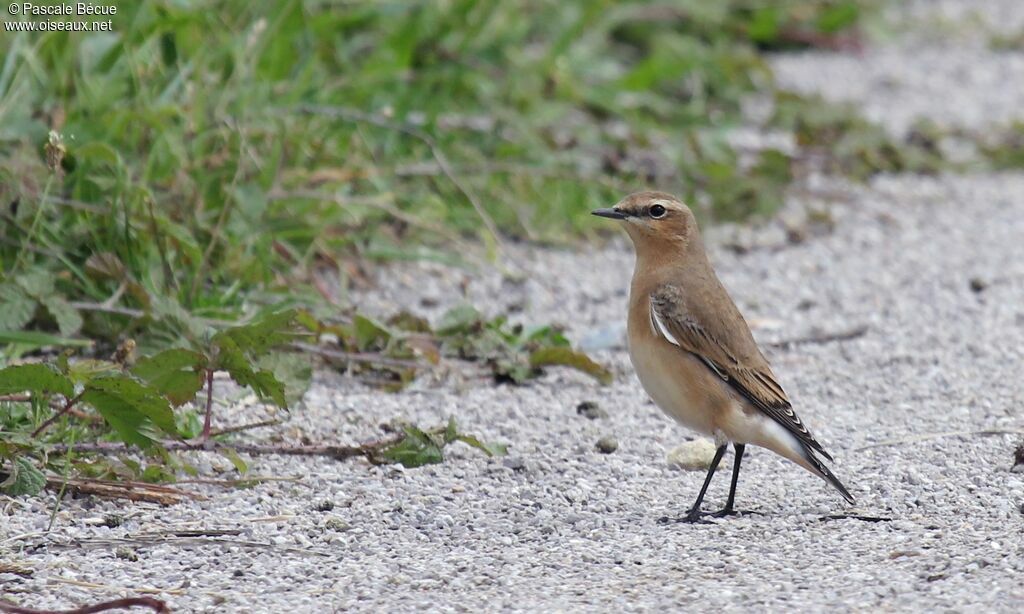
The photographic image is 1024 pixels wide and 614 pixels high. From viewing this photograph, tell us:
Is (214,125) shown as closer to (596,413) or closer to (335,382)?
(335,382)

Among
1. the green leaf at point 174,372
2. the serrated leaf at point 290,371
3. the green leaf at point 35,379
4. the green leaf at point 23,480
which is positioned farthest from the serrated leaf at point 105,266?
the green leaf at point 23,480

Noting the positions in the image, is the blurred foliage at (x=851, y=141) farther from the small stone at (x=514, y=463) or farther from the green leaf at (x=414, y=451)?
the green leaf at (x=414, y=451)

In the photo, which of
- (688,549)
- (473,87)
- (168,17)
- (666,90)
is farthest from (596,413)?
(666,90)

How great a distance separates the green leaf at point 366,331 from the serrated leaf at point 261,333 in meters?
1.17

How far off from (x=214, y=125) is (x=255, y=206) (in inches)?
21.7

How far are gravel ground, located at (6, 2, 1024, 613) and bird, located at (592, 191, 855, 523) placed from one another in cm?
21

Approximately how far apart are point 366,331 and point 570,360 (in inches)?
33.5

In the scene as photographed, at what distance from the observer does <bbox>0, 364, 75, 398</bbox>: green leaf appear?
4.92 metres

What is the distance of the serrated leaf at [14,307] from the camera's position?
610cm

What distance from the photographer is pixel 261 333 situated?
532cm

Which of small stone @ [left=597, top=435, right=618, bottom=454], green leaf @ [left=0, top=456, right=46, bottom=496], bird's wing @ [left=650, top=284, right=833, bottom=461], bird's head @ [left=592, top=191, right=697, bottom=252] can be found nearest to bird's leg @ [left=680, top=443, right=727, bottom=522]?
bird's wing @ [left=650, top=284, right=833, bottom=461]

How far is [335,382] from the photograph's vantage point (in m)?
6.59

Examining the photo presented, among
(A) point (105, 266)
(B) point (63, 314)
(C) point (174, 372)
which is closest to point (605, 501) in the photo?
(C) point (174, 372)

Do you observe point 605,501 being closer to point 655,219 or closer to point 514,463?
point 514,463
